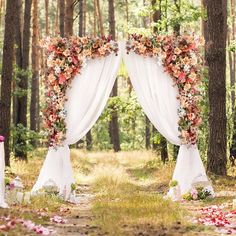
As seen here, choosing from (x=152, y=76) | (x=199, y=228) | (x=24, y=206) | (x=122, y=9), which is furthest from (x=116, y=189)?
(x=122, y=9)

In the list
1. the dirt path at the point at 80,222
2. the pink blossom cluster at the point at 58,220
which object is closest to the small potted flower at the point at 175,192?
the dirt path at the point at 80,222

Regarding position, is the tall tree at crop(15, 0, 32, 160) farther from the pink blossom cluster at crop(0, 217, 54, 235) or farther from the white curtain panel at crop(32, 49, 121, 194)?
the pink blossom cluster at crop(0, 217, 54, 235)

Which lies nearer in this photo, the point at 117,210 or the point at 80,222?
the point at 80,222

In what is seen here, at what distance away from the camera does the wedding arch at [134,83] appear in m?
11.5

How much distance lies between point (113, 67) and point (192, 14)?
198 inches

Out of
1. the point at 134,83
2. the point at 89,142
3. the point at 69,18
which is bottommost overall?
the point at 89,142

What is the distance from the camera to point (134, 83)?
1173 centimetres

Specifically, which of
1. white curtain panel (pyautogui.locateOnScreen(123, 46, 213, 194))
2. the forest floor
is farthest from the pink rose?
the forest floor

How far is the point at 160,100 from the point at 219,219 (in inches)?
159

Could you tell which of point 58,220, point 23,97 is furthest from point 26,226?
point 23,97

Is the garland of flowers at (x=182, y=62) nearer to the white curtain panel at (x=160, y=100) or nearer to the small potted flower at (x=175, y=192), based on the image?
the white curtain panel at (x=160, y=100)

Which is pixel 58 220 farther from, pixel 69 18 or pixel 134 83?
pixel 69 18

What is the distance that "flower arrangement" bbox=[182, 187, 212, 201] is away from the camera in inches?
442

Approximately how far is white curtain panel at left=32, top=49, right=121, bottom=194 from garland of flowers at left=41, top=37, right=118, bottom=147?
145 millimetres
